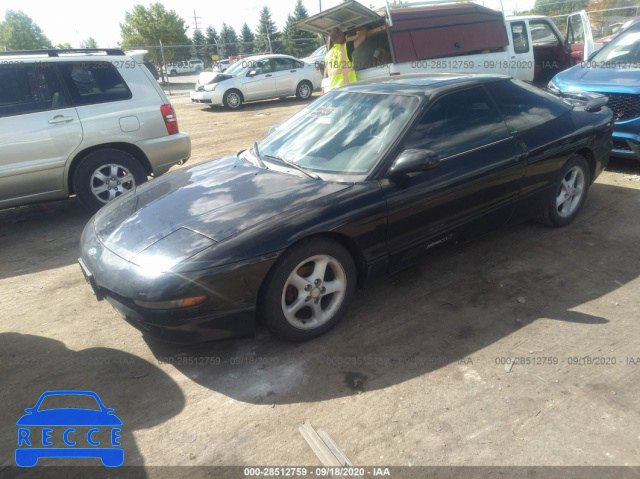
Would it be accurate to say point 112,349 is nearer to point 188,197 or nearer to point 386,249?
point 188,197

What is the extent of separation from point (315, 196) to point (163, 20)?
4821 centimetres

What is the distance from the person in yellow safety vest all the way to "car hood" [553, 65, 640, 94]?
11.5ft

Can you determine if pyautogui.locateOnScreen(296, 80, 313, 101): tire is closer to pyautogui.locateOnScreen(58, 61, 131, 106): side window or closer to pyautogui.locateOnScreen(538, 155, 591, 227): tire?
pyautogui.locateOnScreen(58, 61, 131, 106): side window

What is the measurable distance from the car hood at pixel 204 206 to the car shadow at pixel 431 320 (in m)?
0.73

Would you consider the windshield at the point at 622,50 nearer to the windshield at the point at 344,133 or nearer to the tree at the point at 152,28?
the windshield at the point at 344,133

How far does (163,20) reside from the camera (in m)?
44.3

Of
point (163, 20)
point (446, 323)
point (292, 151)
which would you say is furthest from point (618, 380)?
point (163, 20)

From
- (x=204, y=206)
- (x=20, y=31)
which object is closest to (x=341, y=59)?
(x=204, y=206)

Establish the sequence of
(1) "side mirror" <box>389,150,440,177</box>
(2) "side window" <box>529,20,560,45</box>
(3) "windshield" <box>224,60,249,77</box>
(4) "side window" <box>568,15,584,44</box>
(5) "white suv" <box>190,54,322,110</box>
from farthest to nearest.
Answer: (3) "windshield" <box>224,60,249,77</box> → (5) "white suv" <box>190,54,322,110</box> → (2) "side window" <box>529,20,560,45</box> → (4) "side window" <box>568,15,584,44</box> → (1) "side mirror" <box>389,150,440,177</box>

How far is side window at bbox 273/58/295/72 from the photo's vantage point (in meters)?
15.5

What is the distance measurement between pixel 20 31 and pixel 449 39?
61.3 meters

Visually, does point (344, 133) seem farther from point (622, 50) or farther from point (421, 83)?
point (622, 50)

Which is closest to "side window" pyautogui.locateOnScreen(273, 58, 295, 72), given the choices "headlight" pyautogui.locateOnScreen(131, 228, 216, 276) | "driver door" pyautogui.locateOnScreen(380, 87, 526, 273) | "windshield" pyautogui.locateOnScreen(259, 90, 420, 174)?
"windshield" pyautogui.locateOnScreen(259, 90, 420, 174)

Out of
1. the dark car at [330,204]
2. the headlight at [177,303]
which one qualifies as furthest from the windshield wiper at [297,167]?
the headlight at [177,303]
